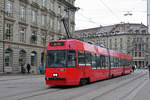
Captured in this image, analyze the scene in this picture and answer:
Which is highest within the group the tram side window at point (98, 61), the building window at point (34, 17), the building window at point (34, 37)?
the building window at point (34, 17)

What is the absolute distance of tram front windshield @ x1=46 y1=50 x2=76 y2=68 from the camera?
15.1 meters

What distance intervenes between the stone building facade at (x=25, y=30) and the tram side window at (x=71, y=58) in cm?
1562

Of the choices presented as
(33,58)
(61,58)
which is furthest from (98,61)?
(33,58)

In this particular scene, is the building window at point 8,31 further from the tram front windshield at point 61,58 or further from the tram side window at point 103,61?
the tram front windshield at point 61,58

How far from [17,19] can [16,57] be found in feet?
18.7

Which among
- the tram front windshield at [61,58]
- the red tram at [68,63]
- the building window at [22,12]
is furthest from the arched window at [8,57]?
the tram front windshield at [61,58]

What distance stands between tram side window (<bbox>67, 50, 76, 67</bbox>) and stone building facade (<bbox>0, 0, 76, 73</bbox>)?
15.6 meters

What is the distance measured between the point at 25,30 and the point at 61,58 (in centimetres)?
2640

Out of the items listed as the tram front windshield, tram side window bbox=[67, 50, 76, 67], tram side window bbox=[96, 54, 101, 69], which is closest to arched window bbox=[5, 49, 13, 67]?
tram side window bbox=[96, 54, 101, 69]

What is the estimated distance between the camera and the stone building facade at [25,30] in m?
35.6

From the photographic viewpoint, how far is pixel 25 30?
132 ft

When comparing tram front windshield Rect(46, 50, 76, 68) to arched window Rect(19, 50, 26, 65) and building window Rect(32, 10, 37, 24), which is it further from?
building window Rect(32, 10, 37, 24)

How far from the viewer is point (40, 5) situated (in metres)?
44.7

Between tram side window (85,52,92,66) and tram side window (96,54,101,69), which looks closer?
tram side window (85,52,92,66)
